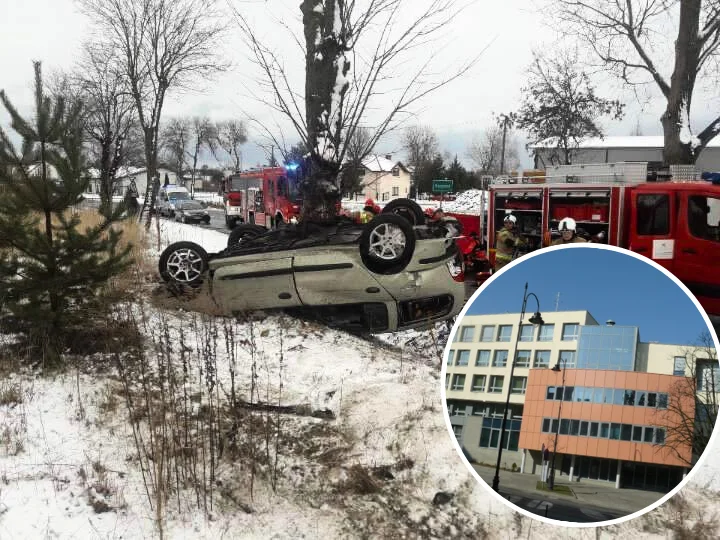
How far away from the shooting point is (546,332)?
1.45m

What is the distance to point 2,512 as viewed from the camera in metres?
3.07

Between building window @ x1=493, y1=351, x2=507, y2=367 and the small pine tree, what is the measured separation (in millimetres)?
4830

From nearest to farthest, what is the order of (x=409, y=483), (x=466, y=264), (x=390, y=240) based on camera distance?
(x=409, y=483) < (x=390, y=240) < (x=466, y=264)

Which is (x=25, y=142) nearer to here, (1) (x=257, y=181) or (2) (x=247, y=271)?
(2) (x=247, y=271)

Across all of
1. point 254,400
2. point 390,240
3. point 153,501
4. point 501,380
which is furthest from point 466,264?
point 501,380

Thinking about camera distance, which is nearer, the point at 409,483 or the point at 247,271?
the point at 409,483

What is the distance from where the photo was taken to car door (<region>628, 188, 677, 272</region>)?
26.3ft

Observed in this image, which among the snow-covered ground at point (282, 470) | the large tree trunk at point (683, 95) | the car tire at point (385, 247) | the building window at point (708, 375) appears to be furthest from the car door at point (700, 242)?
the building window at point (708, 375)

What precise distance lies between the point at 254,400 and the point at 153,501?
4.78 ft

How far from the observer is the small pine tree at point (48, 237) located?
5.15m

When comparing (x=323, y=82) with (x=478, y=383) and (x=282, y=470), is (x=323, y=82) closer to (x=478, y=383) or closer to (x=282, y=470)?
(x=282, y=470)

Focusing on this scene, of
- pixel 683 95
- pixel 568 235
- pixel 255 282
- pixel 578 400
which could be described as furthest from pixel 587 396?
pixel 683 95

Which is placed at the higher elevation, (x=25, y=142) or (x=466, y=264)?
(x=25, y=142)

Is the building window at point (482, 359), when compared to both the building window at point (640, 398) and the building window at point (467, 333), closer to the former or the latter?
the building window at point (467, 333)
